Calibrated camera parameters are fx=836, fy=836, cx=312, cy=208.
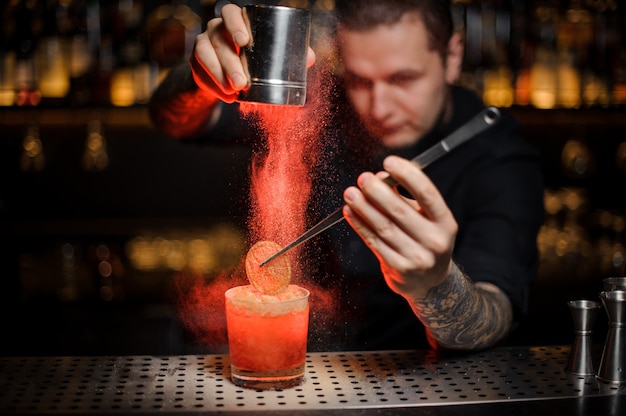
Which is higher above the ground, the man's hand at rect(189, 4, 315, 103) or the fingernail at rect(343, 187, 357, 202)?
the man's hand at rect(189, 4, 315, 103)

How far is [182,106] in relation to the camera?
2.44 metres

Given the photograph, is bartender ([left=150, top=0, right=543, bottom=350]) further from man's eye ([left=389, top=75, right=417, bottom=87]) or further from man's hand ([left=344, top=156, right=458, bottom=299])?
man's hand ([left=344, top=156, right=458, bottom=299])

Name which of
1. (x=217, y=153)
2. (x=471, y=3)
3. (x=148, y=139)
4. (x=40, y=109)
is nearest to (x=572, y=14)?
(x=471, y=3)

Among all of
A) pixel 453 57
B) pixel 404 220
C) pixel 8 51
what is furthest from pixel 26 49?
pixel 404 220

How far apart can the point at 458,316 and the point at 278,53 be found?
69 cm

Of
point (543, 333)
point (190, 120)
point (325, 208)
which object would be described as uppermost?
point (190, 120)

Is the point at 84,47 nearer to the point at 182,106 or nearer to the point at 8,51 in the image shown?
the point at 8,51

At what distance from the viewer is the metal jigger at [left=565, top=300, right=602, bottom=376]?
66.1 inches

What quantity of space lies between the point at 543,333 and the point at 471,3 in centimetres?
156

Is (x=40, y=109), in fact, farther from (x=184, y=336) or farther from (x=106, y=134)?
(x=184, y=336)

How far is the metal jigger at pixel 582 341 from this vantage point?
168cm

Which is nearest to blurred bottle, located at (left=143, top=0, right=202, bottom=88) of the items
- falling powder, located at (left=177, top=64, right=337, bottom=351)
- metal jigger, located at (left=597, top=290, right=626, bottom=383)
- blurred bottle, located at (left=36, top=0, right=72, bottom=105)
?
blurred bottle, located at (left=36, top=0, right=72, bottom=105)

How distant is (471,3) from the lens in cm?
392

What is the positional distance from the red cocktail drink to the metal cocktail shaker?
37 cm
